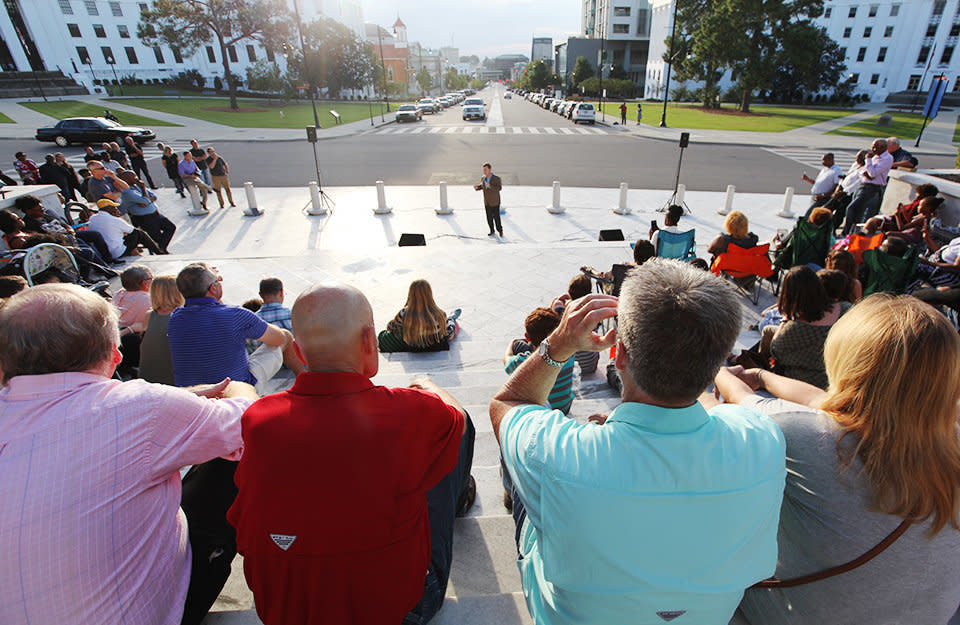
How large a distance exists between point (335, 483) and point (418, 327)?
13.5 feet

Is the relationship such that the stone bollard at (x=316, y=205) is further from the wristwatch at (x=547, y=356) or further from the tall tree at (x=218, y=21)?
the tall tree at (x=218, y=21)

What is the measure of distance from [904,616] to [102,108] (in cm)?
5070

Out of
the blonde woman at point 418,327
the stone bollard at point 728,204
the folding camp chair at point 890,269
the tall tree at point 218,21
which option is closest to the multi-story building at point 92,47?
the tall tree at point 218,21

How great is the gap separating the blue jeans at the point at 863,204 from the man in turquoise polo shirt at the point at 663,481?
11.6 meters

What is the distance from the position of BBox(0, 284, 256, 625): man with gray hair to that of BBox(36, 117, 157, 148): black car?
29338mm

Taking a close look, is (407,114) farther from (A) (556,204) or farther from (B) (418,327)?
(B) (418,327)

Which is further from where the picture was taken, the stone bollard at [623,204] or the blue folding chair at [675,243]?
the stone bollard at [623,204]

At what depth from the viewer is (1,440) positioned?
1505mm

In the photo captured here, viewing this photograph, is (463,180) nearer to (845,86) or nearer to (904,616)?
(904,616)

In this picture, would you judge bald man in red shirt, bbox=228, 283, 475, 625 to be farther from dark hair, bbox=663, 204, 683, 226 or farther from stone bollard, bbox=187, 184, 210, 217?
stone bollard, bbox=187, 184, 210, 217

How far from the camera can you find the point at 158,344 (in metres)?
3.68

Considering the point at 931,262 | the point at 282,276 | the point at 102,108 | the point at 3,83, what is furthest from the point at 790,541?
the point at 3,83

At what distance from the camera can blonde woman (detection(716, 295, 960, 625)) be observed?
4.66 feet

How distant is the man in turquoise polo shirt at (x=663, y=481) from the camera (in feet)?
3.95
